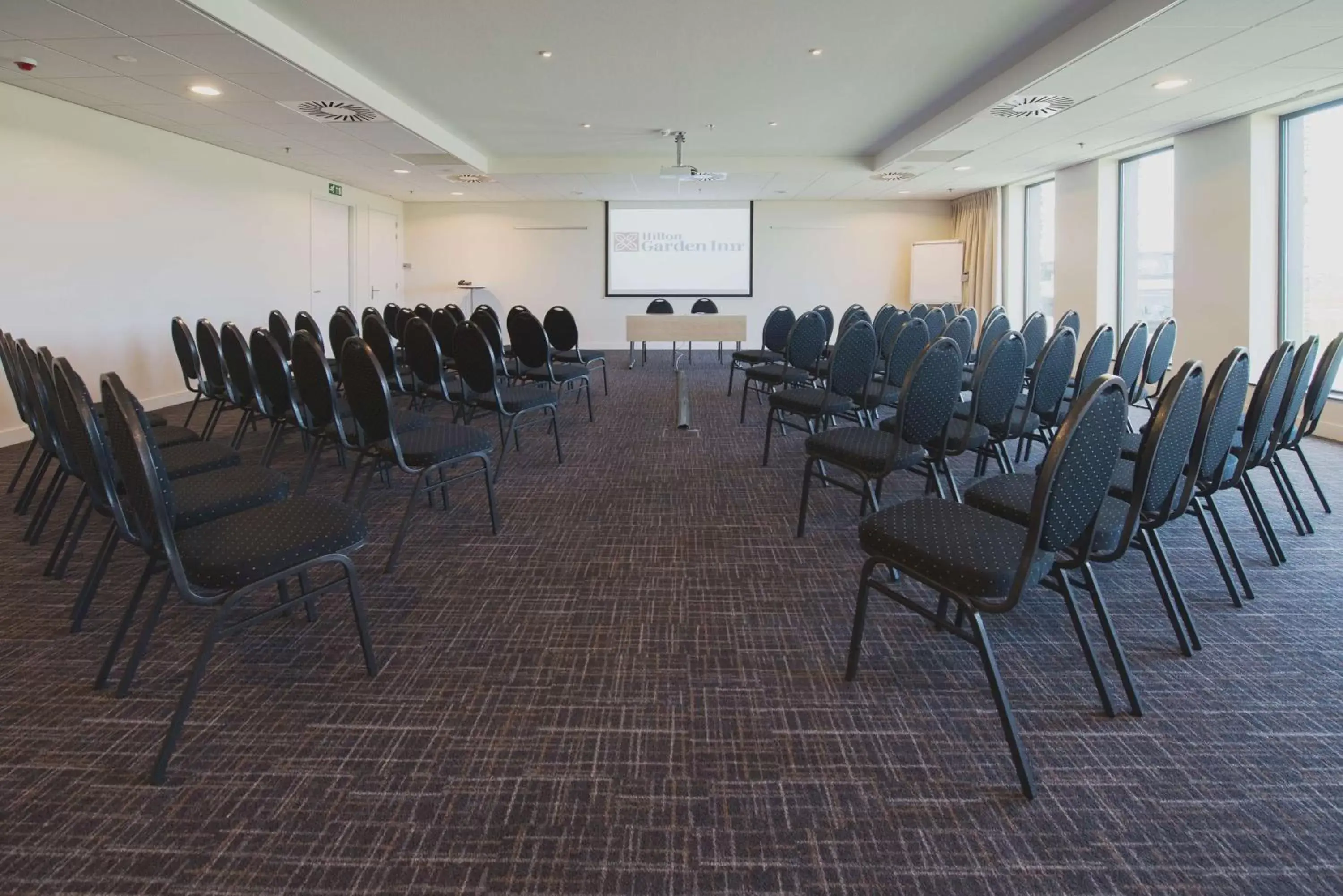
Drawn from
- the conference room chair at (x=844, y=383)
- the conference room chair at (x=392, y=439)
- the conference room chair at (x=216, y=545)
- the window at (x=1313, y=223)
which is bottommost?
the conference room chair at (x=216, y=545)

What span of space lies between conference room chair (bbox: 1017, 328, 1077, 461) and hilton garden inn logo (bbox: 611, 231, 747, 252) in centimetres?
1015

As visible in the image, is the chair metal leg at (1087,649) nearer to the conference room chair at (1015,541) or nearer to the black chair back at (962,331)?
the conference room chair at (1015,541)

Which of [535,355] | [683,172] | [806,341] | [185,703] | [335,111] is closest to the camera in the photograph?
[185,703]

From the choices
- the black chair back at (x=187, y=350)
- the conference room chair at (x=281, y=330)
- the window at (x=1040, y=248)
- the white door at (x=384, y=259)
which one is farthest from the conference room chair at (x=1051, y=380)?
the white door at (x=384, y=259)

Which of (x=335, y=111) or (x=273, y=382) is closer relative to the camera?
(x=273, y=382)

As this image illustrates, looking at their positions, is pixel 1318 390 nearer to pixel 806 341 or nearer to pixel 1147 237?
pixel 806 341

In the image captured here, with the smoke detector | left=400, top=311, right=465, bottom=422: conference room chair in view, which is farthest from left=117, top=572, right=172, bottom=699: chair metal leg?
the smoke detector

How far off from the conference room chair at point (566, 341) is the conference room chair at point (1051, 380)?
13.8 feet

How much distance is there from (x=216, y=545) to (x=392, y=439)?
3.56 ft

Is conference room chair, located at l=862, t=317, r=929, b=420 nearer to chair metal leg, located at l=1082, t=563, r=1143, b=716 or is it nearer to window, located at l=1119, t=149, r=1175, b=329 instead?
chair metal leg, located at l=1082, t=563, r=1143, b=716

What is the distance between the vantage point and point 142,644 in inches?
79.7

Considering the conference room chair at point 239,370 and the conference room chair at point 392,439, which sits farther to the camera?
the conference room chair at point 239,370

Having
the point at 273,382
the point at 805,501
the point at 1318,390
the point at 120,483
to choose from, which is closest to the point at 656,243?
the point at 273,382

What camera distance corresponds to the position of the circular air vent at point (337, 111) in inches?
255
